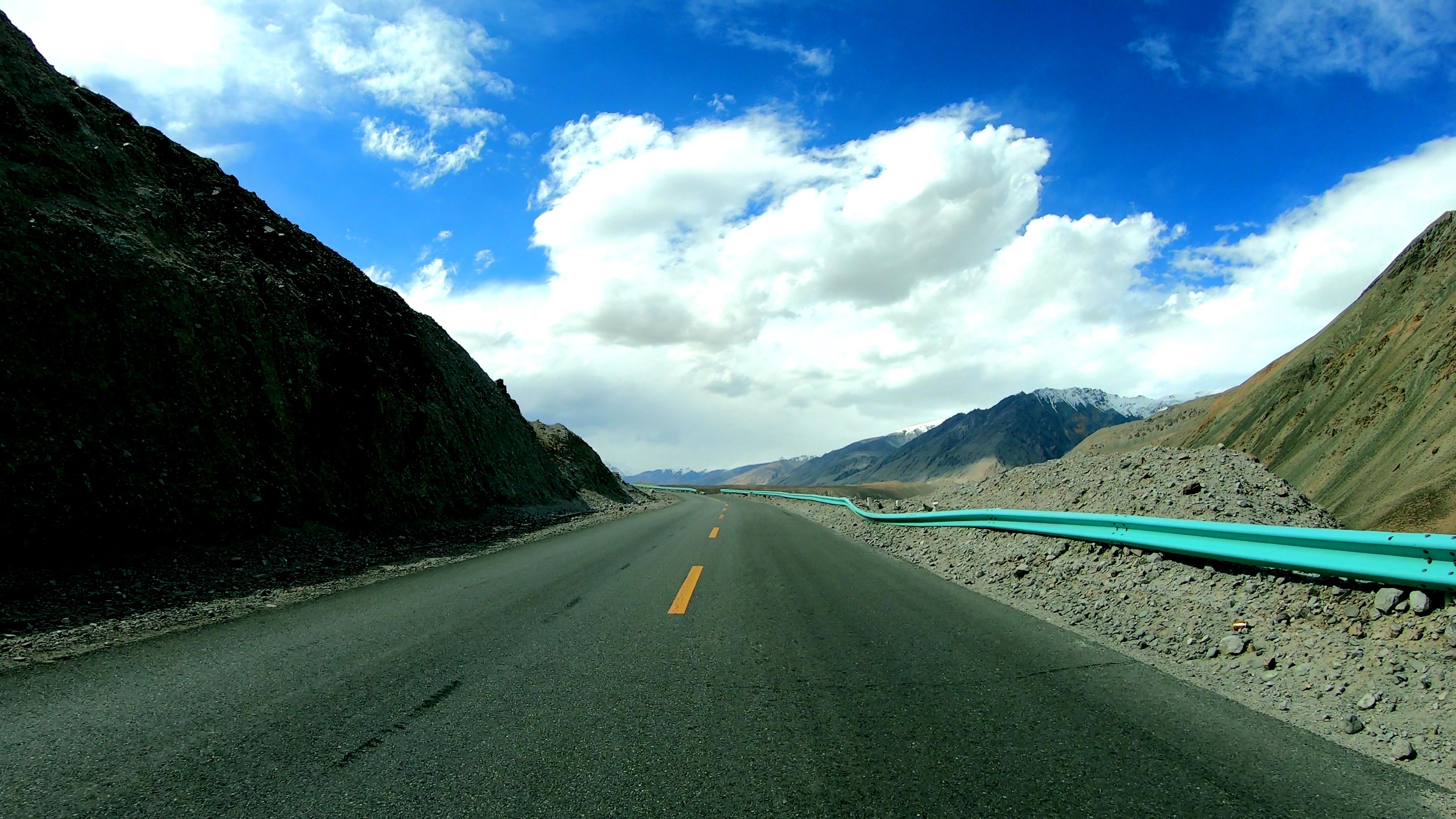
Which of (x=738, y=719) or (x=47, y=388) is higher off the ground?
(x=47, y=388)

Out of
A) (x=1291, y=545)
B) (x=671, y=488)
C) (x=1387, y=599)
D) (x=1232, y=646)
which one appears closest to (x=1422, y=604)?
(x=1387, y=599)

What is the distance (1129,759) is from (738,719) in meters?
1.96

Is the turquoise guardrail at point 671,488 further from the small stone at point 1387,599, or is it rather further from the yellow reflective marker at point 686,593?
the small stone at point 1387,599

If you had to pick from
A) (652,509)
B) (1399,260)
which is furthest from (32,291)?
(1399,260)

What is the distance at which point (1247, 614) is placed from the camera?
4938 millimetres

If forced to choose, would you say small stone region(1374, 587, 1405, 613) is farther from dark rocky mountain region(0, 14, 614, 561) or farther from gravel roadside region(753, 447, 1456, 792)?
dark rocky mountain region(0, 14, 614, 561)

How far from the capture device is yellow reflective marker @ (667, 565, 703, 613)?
634 centimetres

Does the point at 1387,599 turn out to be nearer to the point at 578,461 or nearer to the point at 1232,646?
the point at 1232,646

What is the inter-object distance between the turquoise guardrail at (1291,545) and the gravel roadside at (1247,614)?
20cm

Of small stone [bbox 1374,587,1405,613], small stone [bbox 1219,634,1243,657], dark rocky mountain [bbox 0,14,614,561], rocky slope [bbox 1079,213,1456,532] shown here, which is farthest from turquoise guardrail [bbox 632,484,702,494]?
small stone [bbox 1374,587,1405,613]

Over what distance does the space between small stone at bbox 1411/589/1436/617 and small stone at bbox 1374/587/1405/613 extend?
0.32 feet

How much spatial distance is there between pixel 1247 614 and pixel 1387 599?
91 centimetres

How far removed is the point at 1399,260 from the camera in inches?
1341

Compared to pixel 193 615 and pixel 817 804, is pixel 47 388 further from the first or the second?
pixel 817 804
